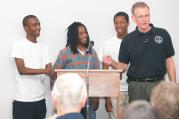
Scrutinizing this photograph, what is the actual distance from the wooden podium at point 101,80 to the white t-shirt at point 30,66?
1.05 metres

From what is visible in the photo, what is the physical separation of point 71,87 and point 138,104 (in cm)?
53

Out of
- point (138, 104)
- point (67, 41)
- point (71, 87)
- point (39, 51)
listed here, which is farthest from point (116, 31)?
point (138, 104)

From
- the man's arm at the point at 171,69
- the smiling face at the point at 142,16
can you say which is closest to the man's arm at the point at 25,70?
the smiling face at the point at 142,16

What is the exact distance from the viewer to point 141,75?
4203 mm

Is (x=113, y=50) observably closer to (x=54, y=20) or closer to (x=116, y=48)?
(x=116, y=48)

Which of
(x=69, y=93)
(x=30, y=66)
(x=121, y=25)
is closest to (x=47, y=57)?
(x=30, y=66)

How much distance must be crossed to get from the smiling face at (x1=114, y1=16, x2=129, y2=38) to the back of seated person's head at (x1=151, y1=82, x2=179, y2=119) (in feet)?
9.82

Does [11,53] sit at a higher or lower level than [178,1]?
lower

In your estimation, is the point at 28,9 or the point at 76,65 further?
the point at 28,9

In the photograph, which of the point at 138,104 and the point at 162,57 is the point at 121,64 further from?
the point at 138,104

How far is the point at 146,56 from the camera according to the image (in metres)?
4.18

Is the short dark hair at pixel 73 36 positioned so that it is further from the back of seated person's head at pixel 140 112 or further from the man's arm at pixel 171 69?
the back of seated person's head at pixel 140 112

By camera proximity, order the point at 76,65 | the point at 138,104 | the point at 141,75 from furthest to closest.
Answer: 1. the point at 76,65
2. the point at 141,75
3. the point at 138,104

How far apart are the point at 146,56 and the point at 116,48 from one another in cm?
98
